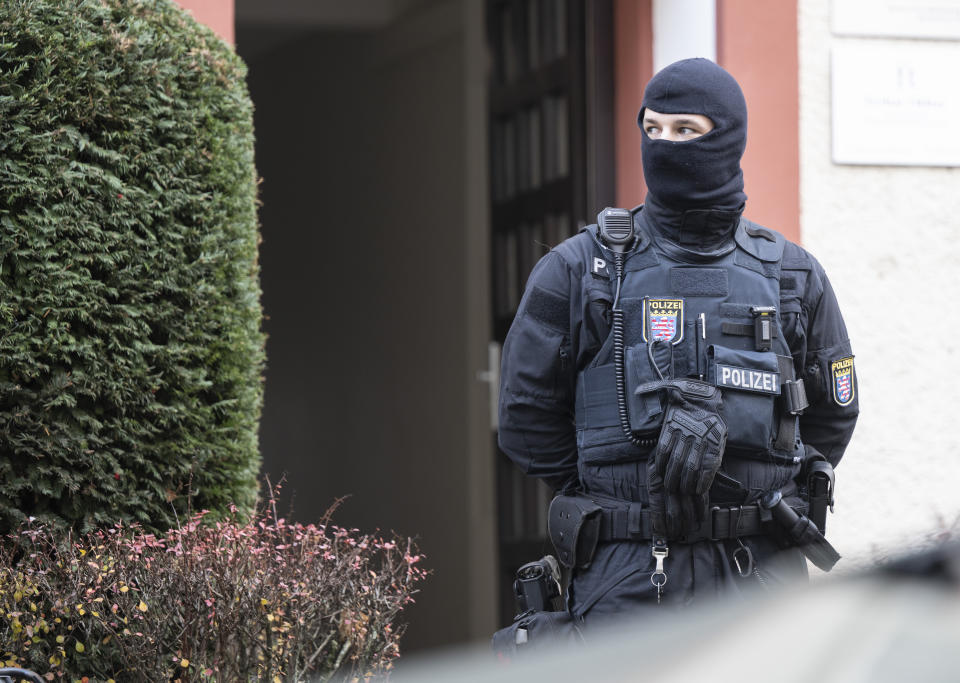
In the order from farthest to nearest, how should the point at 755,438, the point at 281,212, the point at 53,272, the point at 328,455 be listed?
the point at 281,212 → the point at 328,455 → the point at 53,272 → the point at 755,438

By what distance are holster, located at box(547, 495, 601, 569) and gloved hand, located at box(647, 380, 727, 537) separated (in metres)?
0.16

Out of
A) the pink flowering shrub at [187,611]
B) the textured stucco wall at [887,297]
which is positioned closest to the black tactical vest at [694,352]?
the pink flowering shrub at [187,611]

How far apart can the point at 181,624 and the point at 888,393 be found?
332 cm

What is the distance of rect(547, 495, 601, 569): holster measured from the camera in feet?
9.48

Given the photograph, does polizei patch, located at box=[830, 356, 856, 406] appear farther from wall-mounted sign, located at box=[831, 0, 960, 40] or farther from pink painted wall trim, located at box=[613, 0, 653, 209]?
wall-mounted sign, located at box=[831, 0, 960, 40]

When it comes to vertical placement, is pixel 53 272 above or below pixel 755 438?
above

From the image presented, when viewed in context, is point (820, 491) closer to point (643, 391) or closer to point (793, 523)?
point (793, 523)

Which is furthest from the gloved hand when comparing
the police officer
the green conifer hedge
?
the green conifer hedge

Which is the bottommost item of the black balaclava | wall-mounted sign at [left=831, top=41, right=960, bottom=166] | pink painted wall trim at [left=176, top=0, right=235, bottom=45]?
the black balaclava

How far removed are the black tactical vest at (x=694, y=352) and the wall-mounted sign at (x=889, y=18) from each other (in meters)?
2.94

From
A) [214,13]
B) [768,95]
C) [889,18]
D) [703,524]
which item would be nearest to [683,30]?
[768,95]

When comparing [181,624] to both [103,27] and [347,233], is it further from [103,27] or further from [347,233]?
[347,233]

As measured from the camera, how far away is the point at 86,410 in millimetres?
3975

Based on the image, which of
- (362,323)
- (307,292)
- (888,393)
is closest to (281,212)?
(307,292)
